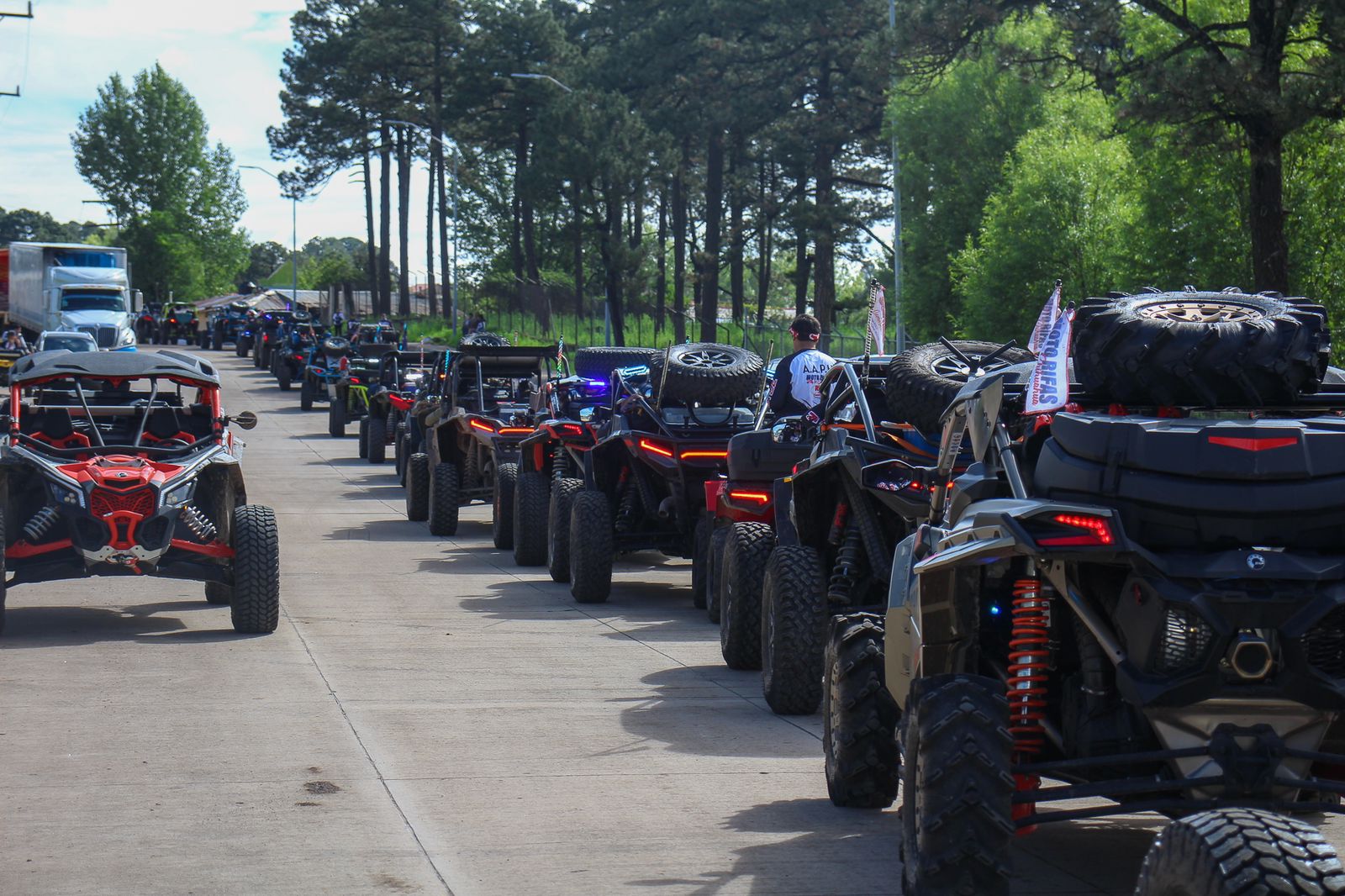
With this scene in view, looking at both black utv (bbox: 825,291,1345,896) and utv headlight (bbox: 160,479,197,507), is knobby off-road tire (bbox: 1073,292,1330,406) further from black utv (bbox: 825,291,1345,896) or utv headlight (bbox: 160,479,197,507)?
utv headlight (bbox: 160,479,197,507)

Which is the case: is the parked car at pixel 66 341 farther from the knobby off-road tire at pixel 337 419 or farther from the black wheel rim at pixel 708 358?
the black wheel rim at pixel 708 358

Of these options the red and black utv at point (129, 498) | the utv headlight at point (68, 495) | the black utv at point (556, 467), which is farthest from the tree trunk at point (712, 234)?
the utv headlight at point (68, 495)

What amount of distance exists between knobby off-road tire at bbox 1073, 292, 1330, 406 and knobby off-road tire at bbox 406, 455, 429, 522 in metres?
15.8

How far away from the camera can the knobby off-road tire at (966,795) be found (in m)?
4.72

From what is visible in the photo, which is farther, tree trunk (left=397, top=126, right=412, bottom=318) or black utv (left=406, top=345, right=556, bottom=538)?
tree trunk (left=397, top=126, right=412, bottom=318)

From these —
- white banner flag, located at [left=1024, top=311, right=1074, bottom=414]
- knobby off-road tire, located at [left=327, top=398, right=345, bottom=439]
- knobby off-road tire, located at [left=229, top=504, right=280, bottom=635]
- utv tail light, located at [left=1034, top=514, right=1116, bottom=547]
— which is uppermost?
white banner flag, located at [left=1024, top=311, right=1074, bottom=414]

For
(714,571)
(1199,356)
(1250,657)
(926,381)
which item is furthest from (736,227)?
(1250,657)

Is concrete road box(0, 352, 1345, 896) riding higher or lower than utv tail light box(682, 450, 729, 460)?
lower

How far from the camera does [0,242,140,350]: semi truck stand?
184ft

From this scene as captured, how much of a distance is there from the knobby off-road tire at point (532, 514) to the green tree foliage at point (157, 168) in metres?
95.0

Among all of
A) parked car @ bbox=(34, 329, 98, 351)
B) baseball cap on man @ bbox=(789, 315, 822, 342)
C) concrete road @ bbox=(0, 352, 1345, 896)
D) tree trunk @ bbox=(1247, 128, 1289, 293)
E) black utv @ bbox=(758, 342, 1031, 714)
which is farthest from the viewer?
parked car @ bbox=(34, 329, 98, 351)

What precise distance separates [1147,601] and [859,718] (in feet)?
7.03

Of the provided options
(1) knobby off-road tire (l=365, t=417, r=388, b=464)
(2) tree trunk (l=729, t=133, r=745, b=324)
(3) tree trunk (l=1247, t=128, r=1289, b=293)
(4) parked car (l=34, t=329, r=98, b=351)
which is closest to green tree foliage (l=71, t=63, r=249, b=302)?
(2) tree trunk (l=729, t=133, r=745, b=324)

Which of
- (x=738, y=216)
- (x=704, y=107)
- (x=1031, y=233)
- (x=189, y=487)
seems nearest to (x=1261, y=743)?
(x=189, y=487)
